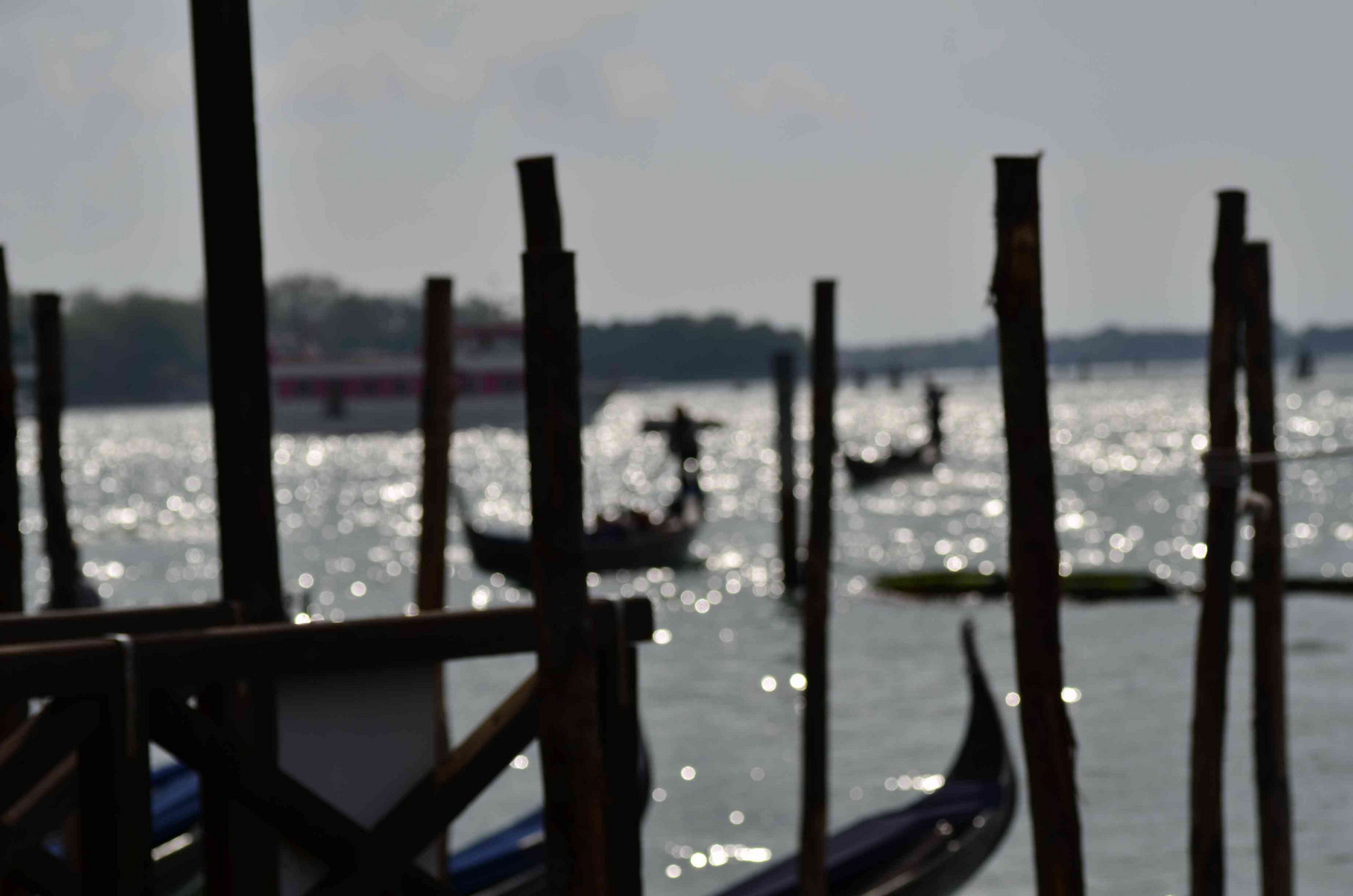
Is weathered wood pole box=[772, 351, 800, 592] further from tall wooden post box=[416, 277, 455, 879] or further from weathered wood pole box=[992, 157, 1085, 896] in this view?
weathered wood pole box=[992, 157, 1085, 896]

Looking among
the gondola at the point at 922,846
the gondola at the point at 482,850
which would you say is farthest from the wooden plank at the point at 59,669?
the gondola at the point at 922,846

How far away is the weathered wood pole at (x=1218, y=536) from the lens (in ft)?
22.6

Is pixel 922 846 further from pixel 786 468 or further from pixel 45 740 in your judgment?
pixel 786 468

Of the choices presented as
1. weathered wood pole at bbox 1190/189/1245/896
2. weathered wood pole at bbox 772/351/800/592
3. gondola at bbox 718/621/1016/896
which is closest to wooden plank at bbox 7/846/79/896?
weathered wood pole at bbox 1190/189/1245/896

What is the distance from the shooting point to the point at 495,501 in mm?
51906

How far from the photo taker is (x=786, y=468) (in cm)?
2478

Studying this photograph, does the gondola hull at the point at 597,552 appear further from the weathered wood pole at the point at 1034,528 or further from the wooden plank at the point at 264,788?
the wooden plank at the point at 264,788

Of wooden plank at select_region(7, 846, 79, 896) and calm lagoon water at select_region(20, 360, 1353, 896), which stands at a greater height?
wooden plank at select_region(7, 846, 79, 896)


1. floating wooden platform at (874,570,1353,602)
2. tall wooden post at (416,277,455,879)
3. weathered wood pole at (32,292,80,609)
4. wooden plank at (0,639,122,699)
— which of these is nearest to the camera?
wooden plank at (0,639,122,699)

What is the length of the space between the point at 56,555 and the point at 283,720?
8.22 meters

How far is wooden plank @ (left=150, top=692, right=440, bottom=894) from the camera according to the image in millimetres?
3646

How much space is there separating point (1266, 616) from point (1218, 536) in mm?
1015

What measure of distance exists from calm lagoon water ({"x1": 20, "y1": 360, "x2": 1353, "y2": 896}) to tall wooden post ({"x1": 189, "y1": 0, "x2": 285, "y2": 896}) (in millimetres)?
6928

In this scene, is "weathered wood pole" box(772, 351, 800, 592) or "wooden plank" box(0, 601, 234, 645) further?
"weathered wood pole" box(772, 351, 800, 592)
